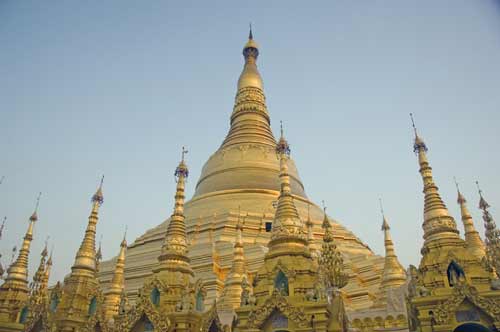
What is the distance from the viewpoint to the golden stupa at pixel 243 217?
22.4 metres

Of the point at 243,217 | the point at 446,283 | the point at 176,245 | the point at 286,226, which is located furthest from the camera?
the point at 243,217

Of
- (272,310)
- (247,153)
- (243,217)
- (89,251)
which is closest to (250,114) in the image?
(247,153)

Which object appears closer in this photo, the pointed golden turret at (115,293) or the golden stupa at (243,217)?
the pointed golden turret at (115,293)

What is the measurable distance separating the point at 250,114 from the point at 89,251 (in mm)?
23012

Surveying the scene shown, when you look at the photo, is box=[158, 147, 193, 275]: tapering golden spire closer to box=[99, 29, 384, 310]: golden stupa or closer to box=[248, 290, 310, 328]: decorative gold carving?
box=[248, 290, 310, 328]: decorative gold carving

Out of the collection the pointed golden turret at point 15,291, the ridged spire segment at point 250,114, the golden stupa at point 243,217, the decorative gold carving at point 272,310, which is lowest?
the decorative gold carving at point 272,310

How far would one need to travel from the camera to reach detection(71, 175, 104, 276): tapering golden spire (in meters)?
13.9

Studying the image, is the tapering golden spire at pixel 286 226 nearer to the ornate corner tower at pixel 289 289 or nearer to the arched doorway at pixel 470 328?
the ornate corner tower at pixel 289 289

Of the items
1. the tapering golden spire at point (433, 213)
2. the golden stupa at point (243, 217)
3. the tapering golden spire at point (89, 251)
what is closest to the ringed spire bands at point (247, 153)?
the golden stupa at point (243, 217)

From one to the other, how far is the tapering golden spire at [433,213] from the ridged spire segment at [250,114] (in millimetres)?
20791

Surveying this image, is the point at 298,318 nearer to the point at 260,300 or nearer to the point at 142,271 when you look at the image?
the point at 260,300

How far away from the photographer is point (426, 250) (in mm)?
11742

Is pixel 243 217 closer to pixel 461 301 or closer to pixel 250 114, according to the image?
pixel 250 114

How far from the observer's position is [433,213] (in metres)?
12.3
